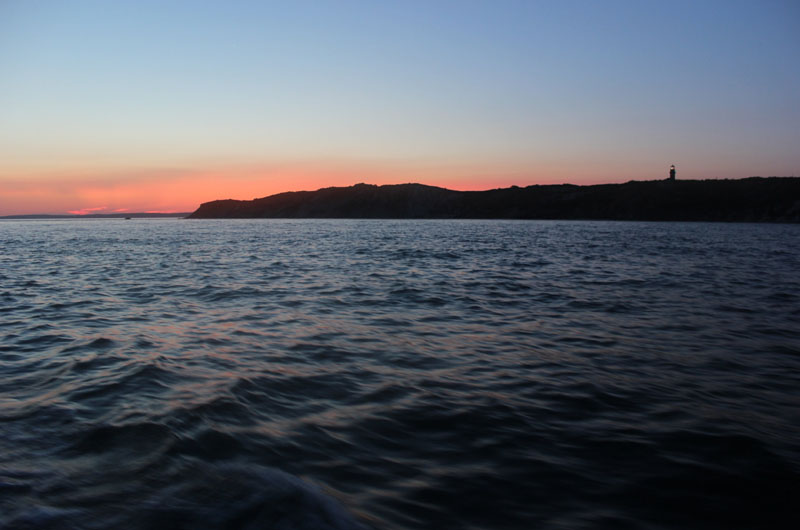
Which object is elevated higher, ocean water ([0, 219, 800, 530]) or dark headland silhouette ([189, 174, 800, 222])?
dark headland silhouette ([189, 174, 800, 222])

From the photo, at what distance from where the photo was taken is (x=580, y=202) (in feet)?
440

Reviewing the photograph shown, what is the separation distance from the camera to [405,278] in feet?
60.8

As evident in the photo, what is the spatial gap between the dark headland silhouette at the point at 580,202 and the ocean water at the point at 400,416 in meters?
114

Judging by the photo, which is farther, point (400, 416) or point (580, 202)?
point (580, 202)

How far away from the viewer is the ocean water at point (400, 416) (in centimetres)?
379

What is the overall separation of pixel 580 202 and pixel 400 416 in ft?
460

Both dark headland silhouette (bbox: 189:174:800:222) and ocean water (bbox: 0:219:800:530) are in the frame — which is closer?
ocean water (bbox: 0:219:800:530)

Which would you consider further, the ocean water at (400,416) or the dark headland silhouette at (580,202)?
the dark headland silhouette at (580,202)

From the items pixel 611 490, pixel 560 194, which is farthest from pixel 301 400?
pixel 560 194

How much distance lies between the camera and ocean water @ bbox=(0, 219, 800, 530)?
3793 mm

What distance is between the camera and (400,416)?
18.4ft

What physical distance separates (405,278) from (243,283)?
6.24 metres

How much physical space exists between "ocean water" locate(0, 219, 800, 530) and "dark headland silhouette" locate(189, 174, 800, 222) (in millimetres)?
113643

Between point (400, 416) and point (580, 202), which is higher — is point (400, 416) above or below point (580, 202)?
below
